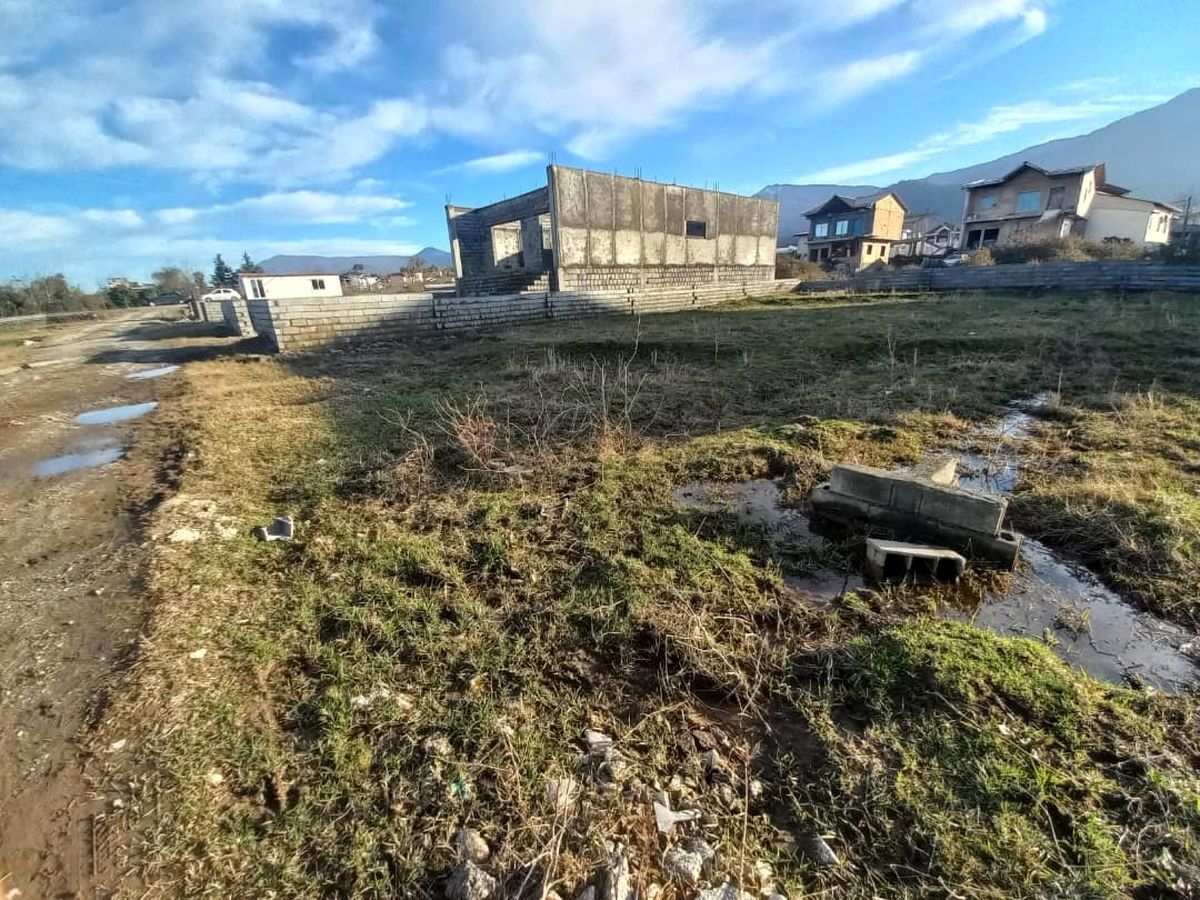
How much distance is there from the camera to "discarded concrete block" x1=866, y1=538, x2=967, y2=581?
2650 mm

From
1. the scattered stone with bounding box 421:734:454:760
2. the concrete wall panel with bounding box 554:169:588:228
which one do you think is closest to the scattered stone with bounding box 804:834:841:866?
the scattered stone with bounding box 421:734:454:760

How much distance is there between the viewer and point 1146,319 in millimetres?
9867

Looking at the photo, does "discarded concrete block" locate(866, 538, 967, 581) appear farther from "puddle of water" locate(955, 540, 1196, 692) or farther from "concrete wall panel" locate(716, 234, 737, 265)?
"concrete wall panel" locate(716, 234, 737, 265)

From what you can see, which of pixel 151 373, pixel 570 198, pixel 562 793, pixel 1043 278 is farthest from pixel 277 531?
pixel 1043 278

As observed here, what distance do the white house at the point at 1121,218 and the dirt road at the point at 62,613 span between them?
141 feet

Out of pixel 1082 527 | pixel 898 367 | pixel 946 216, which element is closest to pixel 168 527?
pixel 1082 527

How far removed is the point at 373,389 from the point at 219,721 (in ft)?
18.2

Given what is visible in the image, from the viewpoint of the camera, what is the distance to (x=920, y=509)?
2.97m

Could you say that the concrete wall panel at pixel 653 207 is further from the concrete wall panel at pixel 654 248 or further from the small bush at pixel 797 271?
the small bush at pixel 797 271

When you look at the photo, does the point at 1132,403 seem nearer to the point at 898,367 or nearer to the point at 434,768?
the point at 898,367

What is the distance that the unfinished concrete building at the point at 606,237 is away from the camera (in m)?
17.9

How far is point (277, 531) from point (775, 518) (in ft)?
10.5

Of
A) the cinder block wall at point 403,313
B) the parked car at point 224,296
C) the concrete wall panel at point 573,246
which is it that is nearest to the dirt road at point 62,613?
the cinder block wall at point 403,313

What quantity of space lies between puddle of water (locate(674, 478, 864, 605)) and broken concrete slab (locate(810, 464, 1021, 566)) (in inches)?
10.3
